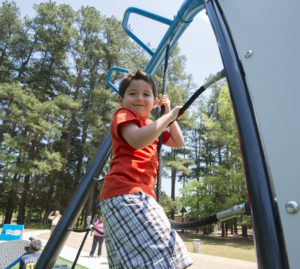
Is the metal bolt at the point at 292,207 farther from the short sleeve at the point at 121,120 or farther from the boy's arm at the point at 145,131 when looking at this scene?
the short sleeve at the point at 121,120

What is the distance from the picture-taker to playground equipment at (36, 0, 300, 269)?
0.43m

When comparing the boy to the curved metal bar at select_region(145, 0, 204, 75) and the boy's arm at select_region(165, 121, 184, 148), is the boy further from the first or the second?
the curved metal bar at select_region(145, 0, 204, 75)

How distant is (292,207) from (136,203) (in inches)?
19.7

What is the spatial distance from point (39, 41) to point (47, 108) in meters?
6.79

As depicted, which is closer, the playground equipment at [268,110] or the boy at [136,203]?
the playground equipment at [268,110]

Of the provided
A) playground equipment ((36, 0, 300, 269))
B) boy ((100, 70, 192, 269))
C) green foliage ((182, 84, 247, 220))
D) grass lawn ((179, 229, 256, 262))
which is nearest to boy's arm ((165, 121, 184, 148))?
boy ((100, 70, 192, 269))

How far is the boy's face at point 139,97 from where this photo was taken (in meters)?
1.05

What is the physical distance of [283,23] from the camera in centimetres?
52

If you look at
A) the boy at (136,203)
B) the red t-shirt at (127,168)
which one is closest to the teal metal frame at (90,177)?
the boy at (136,203)

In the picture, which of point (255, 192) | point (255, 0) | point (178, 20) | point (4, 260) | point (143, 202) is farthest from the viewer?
point (4, 260)

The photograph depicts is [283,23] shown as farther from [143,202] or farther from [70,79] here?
[70,79]

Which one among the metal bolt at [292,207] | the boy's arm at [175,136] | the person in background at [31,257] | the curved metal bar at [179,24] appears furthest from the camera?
the person in background at [31,257]

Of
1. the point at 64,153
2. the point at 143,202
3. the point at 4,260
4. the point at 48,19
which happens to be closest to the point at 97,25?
the point at 48,19

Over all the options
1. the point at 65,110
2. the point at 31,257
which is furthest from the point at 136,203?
the point at 65,110
